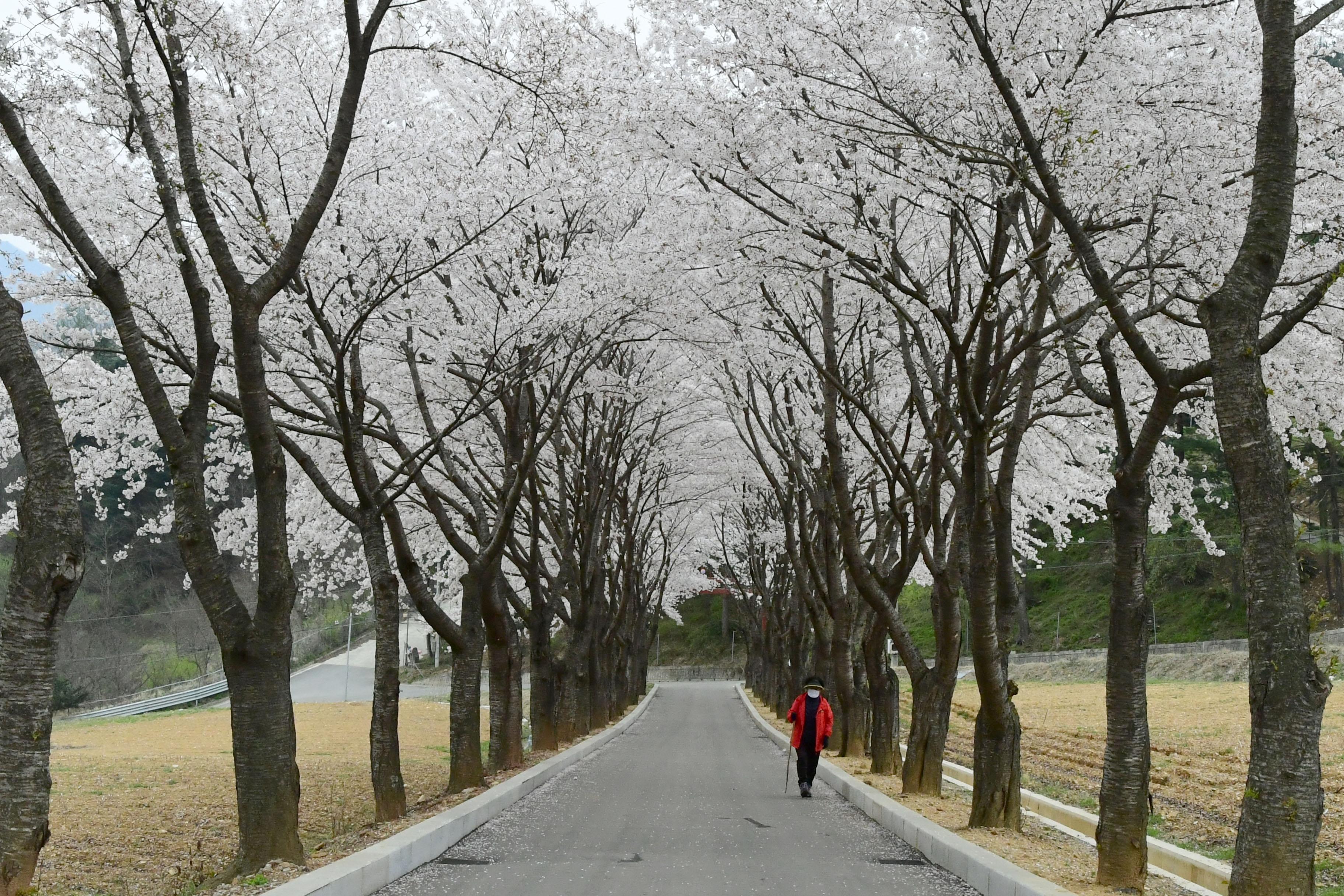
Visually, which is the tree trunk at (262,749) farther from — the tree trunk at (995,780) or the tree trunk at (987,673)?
the tree trunk at (995,780)

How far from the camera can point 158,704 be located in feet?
152

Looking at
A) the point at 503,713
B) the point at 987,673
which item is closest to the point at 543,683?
the point at 503,713

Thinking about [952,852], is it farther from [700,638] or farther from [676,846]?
[700,638]

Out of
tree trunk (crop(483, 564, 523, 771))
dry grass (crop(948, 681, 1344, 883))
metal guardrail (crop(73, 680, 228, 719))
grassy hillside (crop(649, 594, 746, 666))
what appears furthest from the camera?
grassy hillside (crop(649, 594, 746, 666))

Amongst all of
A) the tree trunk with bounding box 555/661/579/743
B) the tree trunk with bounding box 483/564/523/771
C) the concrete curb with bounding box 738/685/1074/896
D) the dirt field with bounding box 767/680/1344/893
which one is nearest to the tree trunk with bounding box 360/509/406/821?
the tree trunk with bounding box 483/564/523/771

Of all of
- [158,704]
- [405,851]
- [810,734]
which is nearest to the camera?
[405,851]

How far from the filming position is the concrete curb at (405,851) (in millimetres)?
6934

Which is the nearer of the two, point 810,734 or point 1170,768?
point 810,734

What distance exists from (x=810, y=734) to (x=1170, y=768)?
5.96m

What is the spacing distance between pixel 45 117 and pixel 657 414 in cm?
1502

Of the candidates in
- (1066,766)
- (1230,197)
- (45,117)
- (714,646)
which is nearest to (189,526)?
(45,117)

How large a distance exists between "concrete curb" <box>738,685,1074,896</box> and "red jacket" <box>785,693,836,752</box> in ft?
2.21

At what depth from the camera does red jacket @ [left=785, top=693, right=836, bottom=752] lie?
1437cm

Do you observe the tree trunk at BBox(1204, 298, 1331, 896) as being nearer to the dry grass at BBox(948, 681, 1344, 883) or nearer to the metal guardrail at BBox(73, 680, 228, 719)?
the dry grass at BBox(948, 681, 1344, 883)
